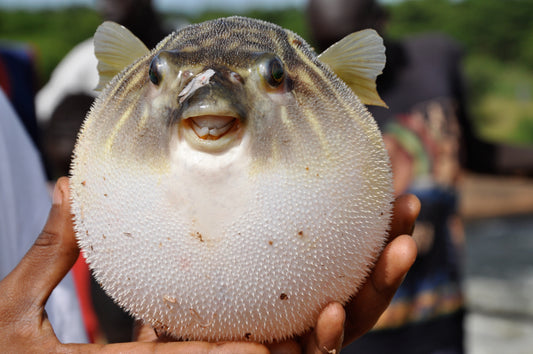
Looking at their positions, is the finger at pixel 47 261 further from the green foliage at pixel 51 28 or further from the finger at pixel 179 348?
the green foliage at pixel 51 28

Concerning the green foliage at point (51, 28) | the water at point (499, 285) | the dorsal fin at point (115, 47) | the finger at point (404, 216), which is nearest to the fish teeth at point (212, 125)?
the dorsal fin at point (115, 47)

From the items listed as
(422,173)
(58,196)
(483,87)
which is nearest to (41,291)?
(58,196)

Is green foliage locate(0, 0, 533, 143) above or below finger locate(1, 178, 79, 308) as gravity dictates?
below

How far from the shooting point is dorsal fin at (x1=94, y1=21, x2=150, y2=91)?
0.75m

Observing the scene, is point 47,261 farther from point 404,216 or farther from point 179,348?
point 404,216

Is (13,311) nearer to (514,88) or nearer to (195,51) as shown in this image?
(195,51)

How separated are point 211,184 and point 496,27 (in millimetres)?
14339

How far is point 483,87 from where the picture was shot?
10.7 metres

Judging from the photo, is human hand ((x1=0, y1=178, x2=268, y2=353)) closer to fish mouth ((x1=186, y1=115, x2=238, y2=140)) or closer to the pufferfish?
the pufferfish

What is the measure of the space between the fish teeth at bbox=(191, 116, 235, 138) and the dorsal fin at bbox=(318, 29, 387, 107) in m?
0.21

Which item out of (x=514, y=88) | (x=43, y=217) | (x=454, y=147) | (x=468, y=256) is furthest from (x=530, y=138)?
(x=43, y=217)

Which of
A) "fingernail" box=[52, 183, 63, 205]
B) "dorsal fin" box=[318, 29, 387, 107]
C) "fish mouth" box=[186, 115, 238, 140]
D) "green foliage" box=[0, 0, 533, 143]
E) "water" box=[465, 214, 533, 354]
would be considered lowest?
"green foliage" box=[0, 0, 533, 143]

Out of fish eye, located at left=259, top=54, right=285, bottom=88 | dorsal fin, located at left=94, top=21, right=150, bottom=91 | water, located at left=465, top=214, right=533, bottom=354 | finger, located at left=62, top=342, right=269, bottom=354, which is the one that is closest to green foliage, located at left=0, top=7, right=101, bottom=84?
water, located at left=465, top=214, right=533, bottom=354

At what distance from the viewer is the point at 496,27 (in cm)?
1341
